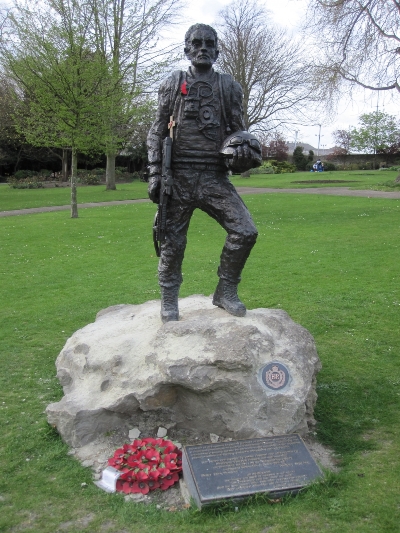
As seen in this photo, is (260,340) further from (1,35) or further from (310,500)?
(1,35)

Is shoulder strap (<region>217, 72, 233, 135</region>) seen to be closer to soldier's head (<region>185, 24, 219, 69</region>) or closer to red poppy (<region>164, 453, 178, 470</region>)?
soldier's head (<region>185, 24, 219, 69</region>)

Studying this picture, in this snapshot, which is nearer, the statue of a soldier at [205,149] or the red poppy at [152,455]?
the red poppy at [152,455]

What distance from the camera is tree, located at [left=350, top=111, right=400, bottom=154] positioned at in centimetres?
5381

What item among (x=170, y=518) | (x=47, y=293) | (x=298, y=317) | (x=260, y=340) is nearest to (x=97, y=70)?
(x=47, y=293)

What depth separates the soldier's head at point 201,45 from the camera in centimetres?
462

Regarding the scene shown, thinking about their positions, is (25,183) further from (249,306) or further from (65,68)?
(249,306)

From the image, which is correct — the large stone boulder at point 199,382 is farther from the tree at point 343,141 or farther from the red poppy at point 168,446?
the tree at point 343,141

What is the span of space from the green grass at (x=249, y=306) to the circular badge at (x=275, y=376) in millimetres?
660

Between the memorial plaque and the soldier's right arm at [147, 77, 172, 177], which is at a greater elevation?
the soldier's right arm at [147, 77, 172, 177]

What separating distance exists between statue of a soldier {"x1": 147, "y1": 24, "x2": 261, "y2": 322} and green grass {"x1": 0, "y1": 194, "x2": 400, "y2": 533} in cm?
155

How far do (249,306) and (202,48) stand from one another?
4252mm

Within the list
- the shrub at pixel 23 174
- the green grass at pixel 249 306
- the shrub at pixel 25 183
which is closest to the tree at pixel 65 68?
the green grass at pixel 249 306

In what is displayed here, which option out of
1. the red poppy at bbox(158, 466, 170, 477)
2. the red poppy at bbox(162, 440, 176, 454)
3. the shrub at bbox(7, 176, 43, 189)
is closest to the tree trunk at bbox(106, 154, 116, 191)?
the shrub at bbox(7, 176, 43, 189)

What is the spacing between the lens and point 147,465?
385 centimetres
